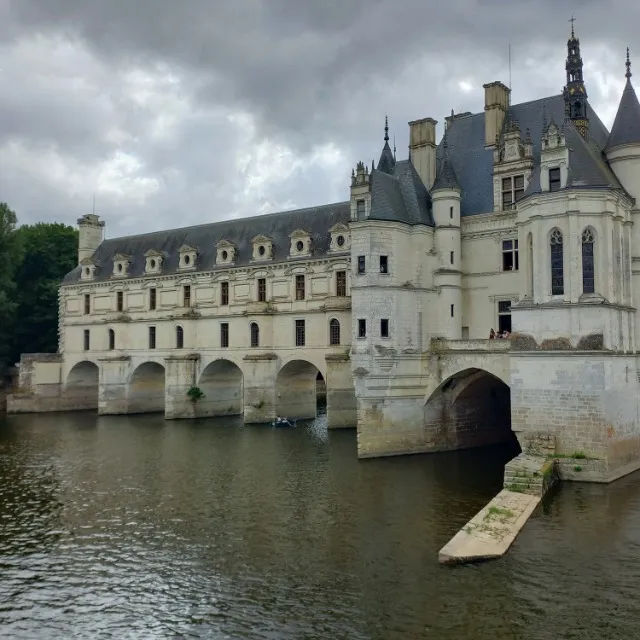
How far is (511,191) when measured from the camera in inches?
1167

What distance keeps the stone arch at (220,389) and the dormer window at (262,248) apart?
7578 mm

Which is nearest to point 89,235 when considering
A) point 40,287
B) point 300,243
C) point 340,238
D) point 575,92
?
point 40,287

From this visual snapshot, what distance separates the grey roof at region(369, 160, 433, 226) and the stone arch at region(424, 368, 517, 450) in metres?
7.41

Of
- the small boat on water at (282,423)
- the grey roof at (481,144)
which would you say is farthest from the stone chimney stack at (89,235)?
the grey roof at (481,144)

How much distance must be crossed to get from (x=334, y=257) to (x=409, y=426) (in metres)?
13.7

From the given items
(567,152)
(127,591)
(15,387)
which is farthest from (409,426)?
(15,387)

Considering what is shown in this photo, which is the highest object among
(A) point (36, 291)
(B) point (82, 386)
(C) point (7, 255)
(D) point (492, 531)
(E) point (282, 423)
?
(C) point (7, 255)

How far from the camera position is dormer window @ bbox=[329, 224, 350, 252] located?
38.9 metres

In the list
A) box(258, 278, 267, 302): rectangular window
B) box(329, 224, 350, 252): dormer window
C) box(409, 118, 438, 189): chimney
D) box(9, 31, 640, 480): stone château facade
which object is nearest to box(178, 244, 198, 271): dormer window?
box(9, 31, 640, 480): stone château facade

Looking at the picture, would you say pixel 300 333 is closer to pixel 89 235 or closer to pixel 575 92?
pixel 575 92

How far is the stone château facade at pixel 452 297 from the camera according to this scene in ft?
78.2

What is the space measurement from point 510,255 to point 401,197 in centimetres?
558

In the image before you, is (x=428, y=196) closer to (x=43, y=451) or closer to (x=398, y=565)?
(x=398, y=565)

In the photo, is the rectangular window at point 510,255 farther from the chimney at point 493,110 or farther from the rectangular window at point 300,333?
the rectangular window at point 300,333
